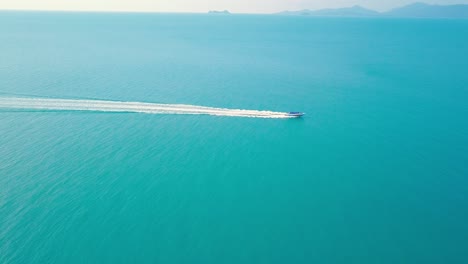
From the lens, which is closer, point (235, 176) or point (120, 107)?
point (235, 176)

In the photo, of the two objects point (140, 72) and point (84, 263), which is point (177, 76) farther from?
point (84, 263)

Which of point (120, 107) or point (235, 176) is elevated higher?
point (120, 107)

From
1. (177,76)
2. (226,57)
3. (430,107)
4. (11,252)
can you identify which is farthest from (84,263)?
(226,57)

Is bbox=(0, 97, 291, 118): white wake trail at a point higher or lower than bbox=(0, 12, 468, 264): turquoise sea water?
higher

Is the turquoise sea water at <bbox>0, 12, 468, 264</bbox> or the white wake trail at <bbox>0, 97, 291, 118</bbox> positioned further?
the white wake trail at <bbox>0, 97, 291, 118</bbox>
